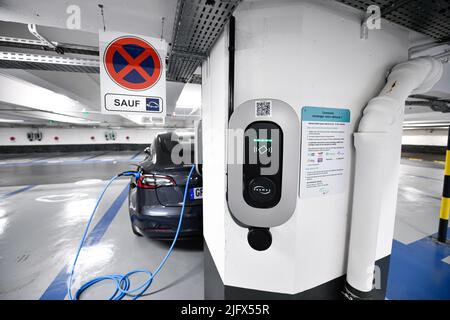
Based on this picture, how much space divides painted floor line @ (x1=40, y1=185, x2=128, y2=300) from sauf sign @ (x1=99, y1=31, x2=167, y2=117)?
1750mm

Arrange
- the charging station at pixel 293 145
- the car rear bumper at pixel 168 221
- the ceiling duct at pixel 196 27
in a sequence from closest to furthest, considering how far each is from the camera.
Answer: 1. the ceiling duct at pixel 196 27
2. the charging station at pixel 293 145
3. the car rear bumper at pixel 168 221

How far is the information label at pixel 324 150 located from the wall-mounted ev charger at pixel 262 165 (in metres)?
0.12

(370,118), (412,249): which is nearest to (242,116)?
(370,118)

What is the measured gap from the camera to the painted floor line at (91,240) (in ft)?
5.76

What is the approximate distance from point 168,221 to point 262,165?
4.99 ft

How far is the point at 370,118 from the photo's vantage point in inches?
44.9

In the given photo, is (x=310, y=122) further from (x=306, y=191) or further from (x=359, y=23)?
(x=359, y=23)

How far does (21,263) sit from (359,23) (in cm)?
383

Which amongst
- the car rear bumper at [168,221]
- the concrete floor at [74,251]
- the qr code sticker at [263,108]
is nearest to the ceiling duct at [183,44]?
the qr code sticker at [263,108]

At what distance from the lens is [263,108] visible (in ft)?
3.34

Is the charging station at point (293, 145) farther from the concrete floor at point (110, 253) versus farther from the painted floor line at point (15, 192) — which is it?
the painted floor line at point (15, 192)

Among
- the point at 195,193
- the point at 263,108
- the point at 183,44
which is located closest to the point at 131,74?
the point at 183,44

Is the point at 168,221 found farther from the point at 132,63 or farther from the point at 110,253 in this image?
the point at 132,63

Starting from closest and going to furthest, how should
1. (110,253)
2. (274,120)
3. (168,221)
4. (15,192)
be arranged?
(274,120), (168,221), (110,253), (15,192)
